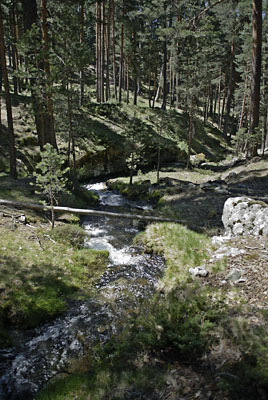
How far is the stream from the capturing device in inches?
165

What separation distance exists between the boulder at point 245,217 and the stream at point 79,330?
8.73 feet

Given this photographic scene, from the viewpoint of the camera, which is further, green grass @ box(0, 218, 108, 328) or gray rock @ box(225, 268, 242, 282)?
green grass @ box(0, 218, 108, 328)

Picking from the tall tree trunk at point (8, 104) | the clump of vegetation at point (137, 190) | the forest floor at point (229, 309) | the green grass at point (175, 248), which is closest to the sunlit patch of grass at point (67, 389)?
the forest floor at point (229, 309)

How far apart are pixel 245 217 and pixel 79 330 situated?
5783mm

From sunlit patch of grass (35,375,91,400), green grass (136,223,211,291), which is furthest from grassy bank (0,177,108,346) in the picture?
green grass (136,223,211,291)

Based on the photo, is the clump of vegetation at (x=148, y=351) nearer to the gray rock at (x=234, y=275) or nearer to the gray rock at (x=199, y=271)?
the gray rock at (x=234, y=275)

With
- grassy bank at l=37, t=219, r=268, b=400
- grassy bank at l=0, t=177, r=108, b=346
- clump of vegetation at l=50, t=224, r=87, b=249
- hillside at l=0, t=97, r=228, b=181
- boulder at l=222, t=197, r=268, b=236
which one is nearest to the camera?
grassy bank at l=37, t=219, r=268, b=400

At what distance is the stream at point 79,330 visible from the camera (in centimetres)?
420

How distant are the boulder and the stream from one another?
2661 millimetres

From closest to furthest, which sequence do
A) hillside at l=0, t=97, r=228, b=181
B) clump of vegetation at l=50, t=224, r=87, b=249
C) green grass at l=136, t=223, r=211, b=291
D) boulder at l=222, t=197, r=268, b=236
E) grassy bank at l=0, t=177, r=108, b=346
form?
1. grassy bank at l=0, t=177, r=108, b=346
2. green grass at l=136, t=223, r=211, b=291
3. boulder at l=222, t=197, r=268, b=236
4. clump of vegetation at l=50, t=224, r=87, b=249
5. hillside at l=0, t=97, r=228, b=181

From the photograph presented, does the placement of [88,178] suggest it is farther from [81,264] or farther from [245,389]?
[245,389]

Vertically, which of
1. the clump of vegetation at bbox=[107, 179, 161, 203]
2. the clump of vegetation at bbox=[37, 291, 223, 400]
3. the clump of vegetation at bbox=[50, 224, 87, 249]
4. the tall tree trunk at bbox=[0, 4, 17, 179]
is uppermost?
Answer: the tall tree trunk at bbox=[0, 4, 17, 179]

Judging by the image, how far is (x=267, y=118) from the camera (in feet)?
95.2

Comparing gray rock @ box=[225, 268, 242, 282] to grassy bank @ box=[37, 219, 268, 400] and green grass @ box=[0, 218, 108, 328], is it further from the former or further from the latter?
green grass @ box=[0, 218, 108, 328]
